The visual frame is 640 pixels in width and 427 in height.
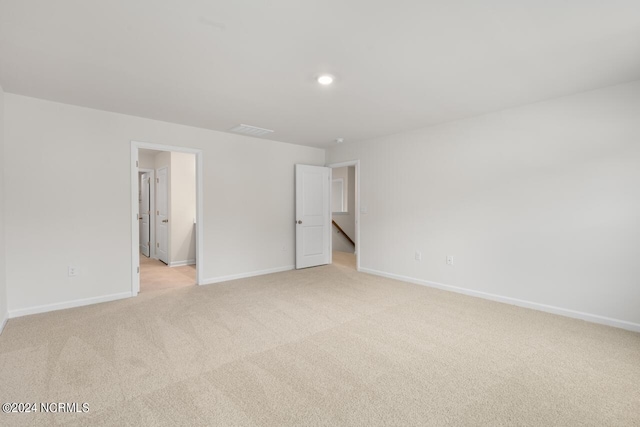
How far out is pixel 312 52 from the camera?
2299 mm

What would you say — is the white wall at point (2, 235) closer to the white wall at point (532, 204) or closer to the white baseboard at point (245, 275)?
the white baseboard at point (245, 275)

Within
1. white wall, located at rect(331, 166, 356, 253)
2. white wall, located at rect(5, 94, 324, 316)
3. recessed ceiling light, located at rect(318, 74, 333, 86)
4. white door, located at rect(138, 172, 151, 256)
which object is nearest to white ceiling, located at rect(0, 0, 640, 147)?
recessed ceiling light, located at rect(318, 74, 333, 86)

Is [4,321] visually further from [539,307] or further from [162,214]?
[539,307]

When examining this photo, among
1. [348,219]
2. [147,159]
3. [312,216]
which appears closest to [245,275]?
[312,216]

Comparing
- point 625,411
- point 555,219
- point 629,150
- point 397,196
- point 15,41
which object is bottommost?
point 625,411

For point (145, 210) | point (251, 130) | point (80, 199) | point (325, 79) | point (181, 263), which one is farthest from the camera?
point (145, 210)

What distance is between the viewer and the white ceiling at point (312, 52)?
182 cm

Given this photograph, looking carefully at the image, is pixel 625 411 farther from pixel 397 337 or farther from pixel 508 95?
pixel 508 95

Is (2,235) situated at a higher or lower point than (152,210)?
lower

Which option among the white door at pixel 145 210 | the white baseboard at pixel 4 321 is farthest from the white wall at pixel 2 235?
the white door at pixel 145 210

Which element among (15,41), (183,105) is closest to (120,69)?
(15,41)

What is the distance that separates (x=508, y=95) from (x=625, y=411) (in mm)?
2801

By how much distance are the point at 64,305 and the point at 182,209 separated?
117 inches

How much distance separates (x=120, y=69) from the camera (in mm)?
2555
